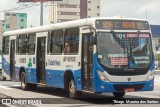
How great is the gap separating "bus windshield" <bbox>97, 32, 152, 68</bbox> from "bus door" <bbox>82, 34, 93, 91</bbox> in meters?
0.51

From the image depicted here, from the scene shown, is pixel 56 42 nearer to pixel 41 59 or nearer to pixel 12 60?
pixel 41 59

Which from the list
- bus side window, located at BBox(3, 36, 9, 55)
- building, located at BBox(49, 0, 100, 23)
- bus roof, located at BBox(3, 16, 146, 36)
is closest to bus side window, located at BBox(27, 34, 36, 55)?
bus roof, located at BBox(3, 16, 146, 36)

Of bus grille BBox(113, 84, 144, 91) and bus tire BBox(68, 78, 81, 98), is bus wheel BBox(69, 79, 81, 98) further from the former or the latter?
bus grille BBox(113, 84, 144, 91)

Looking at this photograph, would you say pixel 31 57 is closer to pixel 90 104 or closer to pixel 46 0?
pixel 90 104

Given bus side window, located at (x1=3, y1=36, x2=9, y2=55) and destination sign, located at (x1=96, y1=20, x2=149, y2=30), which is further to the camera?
bus side window, located at (x1=3, y1=36, x2=9, y2=55)

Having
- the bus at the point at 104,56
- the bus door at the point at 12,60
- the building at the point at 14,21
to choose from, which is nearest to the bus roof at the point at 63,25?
the bus at the point at 104,56

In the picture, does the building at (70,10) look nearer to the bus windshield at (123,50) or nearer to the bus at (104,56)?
the bus at (104,56)

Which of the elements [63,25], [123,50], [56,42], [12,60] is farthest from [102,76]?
[12,60]

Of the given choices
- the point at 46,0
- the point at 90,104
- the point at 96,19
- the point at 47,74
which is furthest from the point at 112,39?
the point at 46,0

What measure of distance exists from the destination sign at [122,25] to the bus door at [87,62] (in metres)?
0.62

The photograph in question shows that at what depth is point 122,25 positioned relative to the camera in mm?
16922

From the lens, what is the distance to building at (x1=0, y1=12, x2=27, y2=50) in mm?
172500

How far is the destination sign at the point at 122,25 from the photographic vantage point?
1667 cm

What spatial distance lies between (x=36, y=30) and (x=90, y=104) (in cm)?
748
